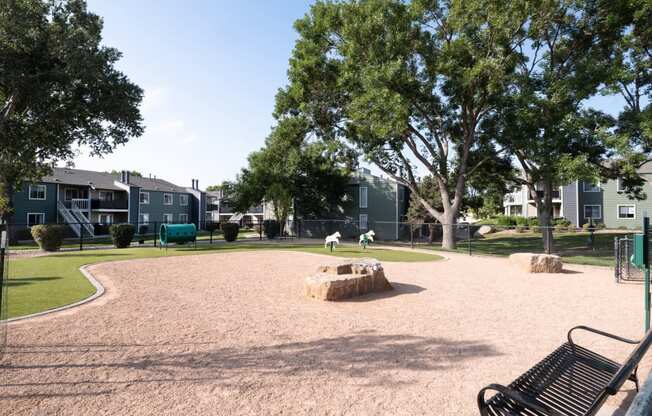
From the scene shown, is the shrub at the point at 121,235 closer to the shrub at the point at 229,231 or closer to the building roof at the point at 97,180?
the shrub at the point at 229,231

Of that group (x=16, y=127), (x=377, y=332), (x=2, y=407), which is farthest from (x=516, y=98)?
(x=16, y=127)

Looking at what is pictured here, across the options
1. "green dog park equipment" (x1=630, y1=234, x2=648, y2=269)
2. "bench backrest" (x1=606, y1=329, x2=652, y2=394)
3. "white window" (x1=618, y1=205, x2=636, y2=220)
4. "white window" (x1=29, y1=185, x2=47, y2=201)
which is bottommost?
"bench backrest" (x1=606, y1=329, x2=652, y2=394)

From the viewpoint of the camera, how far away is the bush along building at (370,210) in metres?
36.9

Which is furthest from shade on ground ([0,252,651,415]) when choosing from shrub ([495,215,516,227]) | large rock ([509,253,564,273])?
shrub ([495,215,516,227])

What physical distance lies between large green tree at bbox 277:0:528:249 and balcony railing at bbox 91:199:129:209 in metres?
27.3

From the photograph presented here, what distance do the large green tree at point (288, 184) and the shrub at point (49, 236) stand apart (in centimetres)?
1735

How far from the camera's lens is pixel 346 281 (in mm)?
8875

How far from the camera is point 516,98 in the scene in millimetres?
19406

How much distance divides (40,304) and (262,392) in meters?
6.19

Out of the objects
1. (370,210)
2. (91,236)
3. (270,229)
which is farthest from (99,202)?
(370,210)

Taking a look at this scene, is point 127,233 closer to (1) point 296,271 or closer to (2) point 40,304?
(1) point 296,271

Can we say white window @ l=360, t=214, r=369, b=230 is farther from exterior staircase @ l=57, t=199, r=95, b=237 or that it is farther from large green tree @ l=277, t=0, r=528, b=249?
exterior staircase @ l=57, t=199, r=95, b=237

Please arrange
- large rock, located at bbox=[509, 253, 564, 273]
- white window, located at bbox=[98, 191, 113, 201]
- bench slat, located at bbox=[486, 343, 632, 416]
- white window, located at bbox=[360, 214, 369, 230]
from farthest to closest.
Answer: white window, located at bbox=[98, 191, 113, 201] → white window, located at bbox=[360, 214, 369, 230] → large rock, located at bbox=[509, 253, 564, 273] → bench slat, located at bbox=[486, 343, 632, 416]

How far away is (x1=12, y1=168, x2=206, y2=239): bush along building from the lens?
3625 cm
